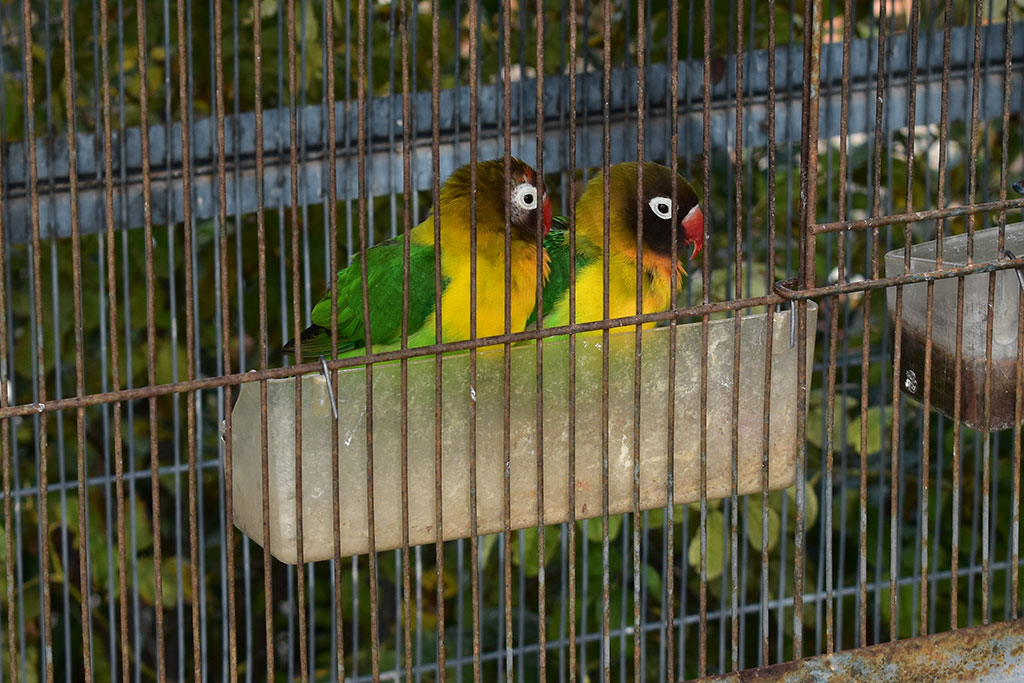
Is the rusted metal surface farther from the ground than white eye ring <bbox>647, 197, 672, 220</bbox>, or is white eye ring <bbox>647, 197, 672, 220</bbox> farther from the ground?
white eye ring <bbox>647, 197, 672, 220</bbox>

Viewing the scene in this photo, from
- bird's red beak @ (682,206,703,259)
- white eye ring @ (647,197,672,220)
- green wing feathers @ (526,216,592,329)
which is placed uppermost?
white eye ring @ (647,197,672,220)

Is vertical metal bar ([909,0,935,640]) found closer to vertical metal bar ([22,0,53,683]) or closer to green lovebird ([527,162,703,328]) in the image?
green lovebird ([527,162,703,328])

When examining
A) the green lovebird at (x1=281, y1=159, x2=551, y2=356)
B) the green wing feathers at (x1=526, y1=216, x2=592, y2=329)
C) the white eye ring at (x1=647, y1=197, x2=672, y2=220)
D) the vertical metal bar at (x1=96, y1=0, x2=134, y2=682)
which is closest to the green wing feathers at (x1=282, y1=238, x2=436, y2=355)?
the green lovebird at (x1=281, y1=159, x2=551, y2=356)

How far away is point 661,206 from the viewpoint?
1623 millimetres

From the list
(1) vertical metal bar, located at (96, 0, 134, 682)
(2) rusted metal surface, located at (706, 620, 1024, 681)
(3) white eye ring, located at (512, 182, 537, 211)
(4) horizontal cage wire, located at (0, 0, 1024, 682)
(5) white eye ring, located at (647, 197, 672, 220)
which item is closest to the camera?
(1) vertical metal bar, located at (96, 0, 134, 682)

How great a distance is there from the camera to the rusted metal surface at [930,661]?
1.25 metres

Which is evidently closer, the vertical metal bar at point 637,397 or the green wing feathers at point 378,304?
the vertical metal bar at point 637,397

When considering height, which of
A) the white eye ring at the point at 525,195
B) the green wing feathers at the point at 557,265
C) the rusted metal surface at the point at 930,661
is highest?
the white eye ring at the point at 525,195

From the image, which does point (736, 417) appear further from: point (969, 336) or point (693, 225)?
point (693, 225)

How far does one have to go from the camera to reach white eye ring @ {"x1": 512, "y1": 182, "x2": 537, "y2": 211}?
4.87ft

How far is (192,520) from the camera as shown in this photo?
1065mm

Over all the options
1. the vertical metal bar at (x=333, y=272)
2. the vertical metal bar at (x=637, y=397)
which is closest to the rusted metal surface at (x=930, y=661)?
the vertical metal bar at (x=637, y=397)

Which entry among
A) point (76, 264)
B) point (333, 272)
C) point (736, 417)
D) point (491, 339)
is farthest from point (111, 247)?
point (736, 417)

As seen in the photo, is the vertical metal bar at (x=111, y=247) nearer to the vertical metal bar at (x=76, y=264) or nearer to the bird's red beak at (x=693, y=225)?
the vertical metal bar at (x=76, y=264)
